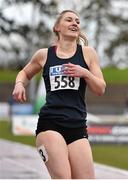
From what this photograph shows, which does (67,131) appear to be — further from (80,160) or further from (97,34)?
(97,34)

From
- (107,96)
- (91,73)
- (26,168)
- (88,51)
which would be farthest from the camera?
(107,96)

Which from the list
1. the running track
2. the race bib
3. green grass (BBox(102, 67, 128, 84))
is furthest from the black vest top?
green grass (BBox(102, 67, 128, 84))

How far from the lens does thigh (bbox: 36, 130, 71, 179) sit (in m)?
4.84

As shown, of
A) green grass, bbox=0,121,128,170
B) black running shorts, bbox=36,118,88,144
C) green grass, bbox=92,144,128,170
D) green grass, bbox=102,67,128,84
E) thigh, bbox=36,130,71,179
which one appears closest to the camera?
thigh, bbox=36,130,71,179

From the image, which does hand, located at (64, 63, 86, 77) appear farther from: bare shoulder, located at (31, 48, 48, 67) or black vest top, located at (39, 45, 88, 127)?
bare shoulder, located at (31, 48, 48, 67)

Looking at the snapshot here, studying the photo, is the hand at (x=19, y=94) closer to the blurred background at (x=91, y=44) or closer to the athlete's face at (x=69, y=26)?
the athlete's face at (x=69, y=26)

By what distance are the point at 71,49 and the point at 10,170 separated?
7260 mm

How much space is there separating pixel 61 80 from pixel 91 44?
63863 mm

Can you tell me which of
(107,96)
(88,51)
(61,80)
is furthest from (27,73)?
(107,96)

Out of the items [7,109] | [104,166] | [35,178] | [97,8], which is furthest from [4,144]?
[97,8]

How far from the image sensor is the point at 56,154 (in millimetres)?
4863

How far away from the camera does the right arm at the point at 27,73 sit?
5.11 metres

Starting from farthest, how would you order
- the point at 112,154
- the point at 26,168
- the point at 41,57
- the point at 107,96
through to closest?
the point at 107,96
the point at 112,154
the point at 26,168
the point at 41,57

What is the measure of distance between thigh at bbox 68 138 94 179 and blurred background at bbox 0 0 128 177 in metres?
14.1
